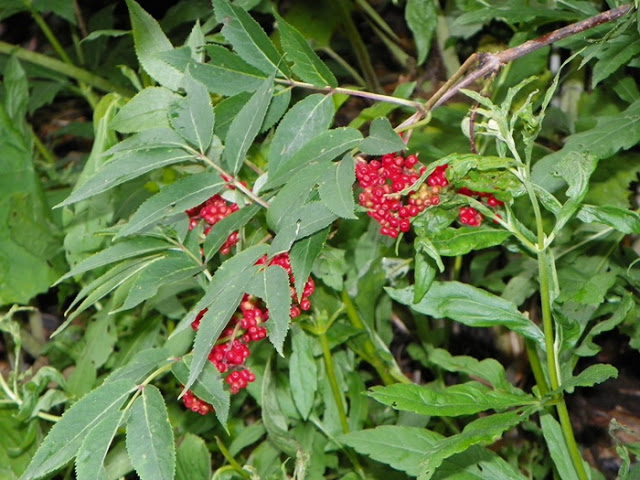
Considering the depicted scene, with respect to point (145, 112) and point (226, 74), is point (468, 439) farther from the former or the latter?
point (145, 112)

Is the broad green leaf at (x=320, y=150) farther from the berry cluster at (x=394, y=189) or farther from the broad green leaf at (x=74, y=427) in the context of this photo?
the broad green leaf at (x=74, y=427)

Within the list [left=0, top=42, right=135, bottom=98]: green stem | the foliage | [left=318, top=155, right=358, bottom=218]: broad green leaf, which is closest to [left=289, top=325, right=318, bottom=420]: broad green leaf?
the foliage

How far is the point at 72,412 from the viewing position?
1233 millimetres

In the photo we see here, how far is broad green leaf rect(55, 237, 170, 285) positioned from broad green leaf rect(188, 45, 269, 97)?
28cm

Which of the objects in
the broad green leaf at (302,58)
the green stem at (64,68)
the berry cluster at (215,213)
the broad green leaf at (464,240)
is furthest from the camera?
the green stem at (64,68)

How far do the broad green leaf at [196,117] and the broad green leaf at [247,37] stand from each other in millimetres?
110

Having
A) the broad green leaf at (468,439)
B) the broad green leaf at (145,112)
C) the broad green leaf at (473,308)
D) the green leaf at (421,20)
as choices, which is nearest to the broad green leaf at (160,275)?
the broad green leaf at (145,112)

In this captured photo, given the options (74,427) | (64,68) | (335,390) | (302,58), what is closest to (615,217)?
(302,58)

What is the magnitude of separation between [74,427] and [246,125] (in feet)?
1.76

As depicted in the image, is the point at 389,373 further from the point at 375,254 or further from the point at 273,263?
the point at 273,263

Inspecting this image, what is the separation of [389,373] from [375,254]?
0.29 m

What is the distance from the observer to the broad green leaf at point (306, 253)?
1204 millimetres

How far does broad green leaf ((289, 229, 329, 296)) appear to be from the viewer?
1.20m

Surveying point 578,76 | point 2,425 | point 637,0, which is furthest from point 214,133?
point 578,76
